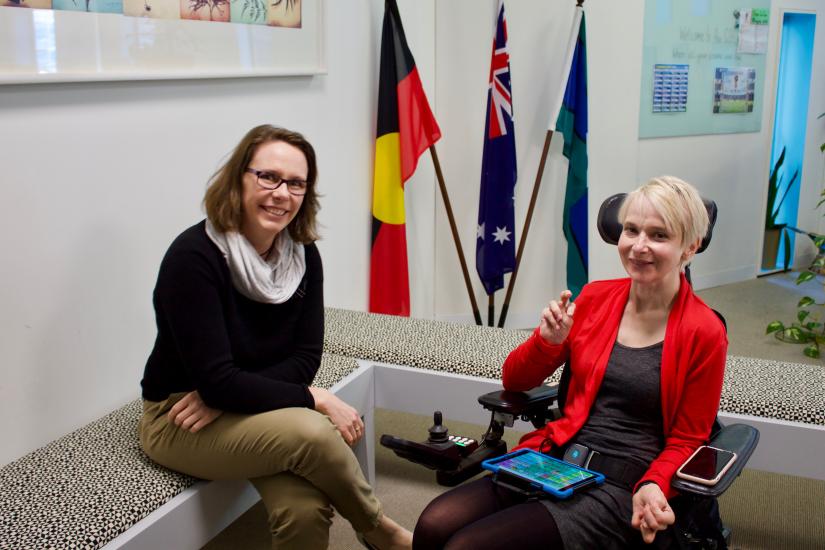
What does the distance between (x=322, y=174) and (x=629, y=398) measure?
1979 millimetres

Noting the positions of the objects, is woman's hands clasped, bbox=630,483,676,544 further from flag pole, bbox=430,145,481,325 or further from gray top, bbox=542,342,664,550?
flag pole, bbox=430,145,481,325

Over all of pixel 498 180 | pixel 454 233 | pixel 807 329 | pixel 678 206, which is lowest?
pixel 807 329

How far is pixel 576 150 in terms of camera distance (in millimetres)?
4301

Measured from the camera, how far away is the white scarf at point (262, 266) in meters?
1.94

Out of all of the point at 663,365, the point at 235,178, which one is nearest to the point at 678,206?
the point at 663,365

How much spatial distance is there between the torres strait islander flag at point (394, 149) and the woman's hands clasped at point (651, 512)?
92.3 inches

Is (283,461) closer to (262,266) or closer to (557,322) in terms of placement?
(262,266)

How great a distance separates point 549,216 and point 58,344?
9.21ft

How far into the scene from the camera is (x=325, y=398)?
2.09 meters

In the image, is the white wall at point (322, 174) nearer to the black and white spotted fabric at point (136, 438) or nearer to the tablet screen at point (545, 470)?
the black and white spotted fabric at point (136, 438)

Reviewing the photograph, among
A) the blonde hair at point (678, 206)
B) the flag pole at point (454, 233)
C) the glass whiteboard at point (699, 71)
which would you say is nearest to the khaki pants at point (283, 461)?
the blonde hair at point (678, 206)

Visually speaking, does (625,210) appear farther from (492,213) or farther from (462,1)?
(462,1)

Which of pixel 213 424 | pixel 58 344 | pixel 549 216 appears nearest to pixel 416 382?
pixel 213 424

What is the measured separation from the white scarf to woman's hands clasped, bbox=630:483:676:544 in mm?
932
